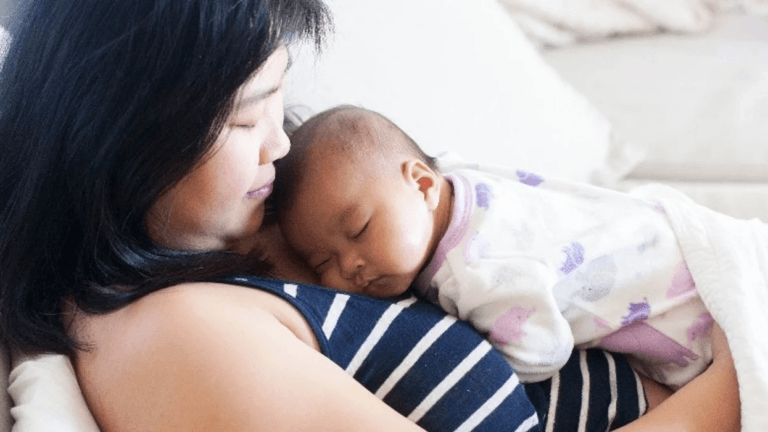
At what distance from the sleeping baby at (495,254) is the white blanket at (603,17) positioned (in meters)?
0.92

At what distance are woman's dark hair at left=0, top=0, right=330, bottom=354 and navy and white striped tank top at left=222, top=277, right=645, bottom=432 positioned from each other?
0.12m

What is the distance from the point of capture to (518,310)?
0.84 meters

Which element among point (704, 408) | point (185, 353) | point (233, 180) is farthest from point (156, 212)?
point (704, 408)

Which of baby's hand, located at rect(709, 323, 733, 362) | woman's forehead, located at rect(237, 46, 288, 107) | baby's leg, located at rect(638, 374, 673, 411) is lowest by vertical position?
baby's leg, located at rect(638, 374, 673, 411)

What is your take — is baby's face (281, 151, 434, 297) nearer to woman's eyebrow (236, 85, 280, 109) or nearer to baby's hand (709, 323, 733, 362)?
woman's eyebrow (236, 85, 280, 109)

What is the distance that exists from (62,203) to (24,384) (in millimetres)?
172

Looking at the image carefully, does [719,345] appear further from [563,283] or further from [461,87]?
[461,87]

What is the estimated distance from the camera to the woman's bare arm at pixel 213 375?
60cm

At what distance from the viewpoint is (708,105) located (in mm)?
1541

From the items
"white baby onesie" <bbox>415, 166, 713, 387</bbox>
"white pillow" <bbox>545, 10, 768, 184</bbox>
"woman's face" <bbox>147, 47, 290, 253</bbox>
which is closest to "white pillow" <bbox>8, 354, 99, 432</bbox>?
"woman's face" <bbox>147, 47, 290, 253</bbox>

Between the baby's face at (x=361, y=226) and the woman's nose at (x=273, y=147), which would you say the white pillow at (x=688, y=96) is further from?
the woman's nose at (x=273, y=147)

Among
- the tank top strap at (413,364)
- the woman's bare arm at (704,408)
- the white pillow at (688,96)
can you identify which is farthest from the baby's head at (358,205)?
the white pillow at (688,96)

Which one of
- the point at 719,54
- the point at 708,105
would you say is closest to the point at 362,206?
the point at 708,105

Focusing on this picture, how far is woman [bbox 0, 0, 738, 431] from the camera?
2.03 feet
